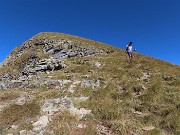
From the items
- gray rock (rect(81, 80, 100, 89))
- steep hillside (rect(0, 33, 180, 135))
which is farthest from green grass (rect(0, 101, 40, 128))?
gray rock (rect(81, 80, 100, 89))

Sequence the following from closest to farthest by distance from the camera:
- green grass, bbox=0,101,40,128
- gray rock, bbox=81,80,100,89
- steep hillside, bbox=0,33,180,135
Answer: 1. steep hillside, bbox=0,33,180,135
2. green grass, bbox=0,101,40,128
3. gray rock, bbox=81,80,100,89

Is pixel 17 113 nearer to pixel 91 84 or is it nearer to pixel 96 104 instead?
pixel 96 104

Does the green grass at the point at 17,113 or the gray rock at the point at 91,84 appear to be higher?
the gray rock at the point at 91,84

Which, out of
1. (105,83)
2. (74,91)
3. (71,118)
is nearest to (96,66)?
(105,83)

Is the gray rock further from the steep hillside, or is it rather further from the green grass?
the green grass

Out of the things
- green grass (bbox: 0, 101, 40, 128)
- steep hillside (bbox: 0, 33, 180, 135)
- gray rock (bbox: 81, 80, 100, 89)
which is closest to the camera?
steep hillside (bbox: 0, 33, 180, 135)

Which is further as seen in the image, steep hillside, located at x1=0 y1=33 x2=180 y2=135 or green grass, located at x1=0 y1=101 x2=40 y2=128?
green grass, located at x1=0 y1=101 x2=40 y2=128

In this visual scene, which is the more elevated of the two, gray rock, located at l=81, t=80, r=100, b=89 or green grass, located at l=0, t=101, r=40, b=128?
gray rock, located at l=81, t=80, r=100, b=89

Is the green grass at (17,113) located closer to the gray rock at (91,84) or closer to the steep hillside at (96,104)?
the steep hillside at (96,104)

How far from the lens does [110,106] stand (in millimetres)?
15344

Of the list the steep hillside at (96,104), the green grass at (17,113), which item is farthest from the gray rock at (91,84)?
the green grass at (17,113)

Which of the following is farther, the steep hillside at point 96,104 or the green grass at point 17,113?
the green grass at point 17,113

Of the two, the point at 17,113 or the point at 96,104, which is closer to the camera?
the point at 17,113

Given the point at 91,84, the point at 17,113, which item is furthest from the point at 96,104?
the point at 17,113
